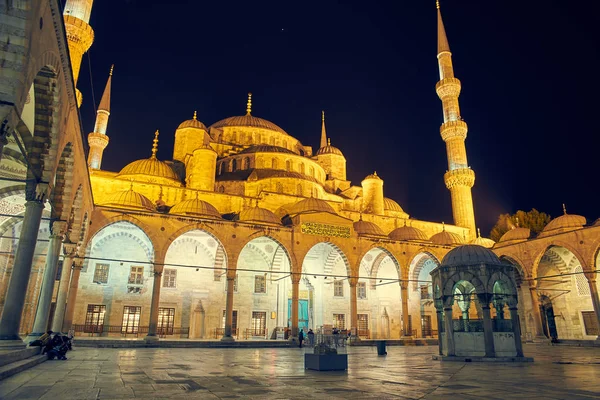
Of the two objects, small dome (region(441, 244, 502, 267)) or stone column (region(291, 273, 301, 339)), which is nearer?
small dome (region(441, 244, 502, 267))

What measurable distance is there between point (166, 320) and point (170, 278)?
6.21ft

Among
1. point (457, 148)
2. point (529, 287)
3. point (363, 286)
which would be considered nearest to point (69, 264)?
point (363, 286)

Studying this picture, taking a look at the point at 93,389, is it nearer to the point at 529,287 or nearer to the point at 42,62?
the point at 42,62

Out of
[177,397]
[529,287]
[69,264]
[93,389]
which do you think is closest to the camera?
[177,397]

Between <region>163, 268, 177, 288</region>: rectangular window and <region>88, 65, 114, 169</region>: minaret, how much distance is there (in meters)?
8.93

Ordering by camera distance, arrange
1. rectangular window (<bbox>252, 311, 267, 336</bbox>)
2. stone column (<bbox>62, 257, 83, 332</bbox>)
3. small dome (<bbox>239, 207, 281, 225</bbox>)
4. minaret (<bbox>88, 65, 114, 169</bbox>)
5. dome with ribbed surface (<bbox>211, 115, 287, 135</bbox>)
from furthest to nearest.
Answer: dome with ribbed surface (<bbox>211, 115, 287, 135</bbox>)
minaret (<bbox>88, 65, 114, 169</bbox>)
rectangular window (<bbox>252, 311, 267, 336</bbox>)
small dome (<bbox>239, 207, 281, 225</bbox>)
stone column (<bbox>62, 257, 83, 332</bbox>)

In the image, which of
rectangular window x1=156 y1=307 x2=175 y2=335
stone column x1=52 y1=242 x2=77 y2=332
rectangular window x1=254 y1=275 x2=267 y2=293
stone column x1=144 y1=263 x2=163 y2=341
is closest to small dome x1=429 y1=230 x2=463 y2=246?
Result: rectangular window x1=254 y1=275 x2=267 y2=293

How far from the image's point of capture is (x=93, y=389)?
433 centimetres

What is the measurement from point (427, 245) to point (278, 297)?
8286 mm

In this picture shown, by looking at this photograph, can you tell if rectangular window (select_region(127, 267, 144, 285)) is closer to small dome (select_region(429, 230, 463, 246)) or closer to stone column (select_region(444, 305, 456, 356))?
stone column (select_region(444, 305, 456, 356))

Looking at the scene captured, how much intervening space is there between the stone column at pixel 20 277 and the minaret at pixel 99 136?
18077 millimetres

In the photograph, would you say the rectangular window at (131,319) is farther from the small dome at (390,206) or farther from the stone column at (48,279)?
the small dome at (390,206)

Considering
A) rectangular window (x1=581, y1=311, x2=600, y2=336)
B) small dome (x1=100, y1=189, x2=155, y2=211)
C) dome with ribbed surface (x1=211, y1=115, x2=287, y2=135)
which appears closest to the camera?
small dome (x1=100, y1=189, x2=155, y2=211)

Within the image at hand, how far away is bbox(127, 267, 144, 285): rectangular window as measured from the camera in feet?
61.4
